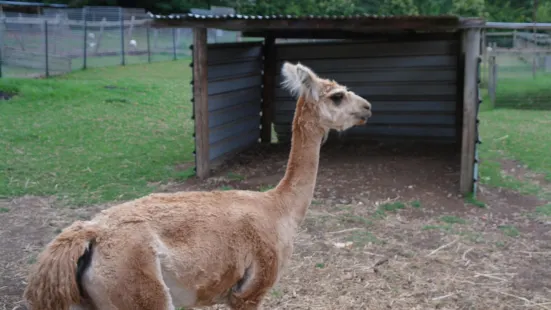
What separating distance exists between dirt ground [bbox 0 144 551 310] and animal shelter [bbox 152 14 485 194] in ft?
3.53

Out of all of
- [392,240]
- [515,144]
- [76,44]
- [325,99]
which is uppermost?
[76,44]

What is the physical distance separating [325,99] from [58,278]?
2.26 meters

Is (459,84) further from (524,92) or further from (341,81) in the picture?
(524,92)

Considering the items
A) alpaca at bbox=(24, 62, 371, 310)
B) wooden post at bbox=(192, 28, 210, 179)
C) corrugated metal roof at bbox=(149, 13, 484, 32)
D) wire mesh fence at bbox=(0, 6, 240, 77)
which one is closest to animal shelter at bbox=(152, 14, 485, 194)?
wooden post at bbox=(192, 28, 210, 179)

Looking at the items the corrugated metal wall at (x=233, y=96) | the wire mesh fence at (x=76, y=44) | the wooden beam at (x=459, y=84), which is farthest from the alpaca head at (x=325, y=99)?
the wire mesh fence at (x=76, y=44)

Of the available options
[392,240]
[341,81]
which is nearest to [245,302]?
[392,240]

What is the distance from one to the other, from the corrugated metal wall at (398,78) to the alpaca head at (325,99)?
24.3 feet

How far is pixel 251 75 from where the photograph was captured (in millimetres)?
11711

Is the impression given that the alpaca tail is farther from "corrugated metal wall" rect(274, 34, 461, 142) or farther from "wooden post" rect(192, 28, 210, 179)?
"corrugated metal wall" rect(274, 34, 461, 142)

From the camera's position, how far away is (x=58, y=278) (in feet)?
9.32

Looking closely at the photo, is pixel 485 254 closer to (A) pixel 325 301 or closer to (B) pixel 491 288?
(B) pixel 491 288

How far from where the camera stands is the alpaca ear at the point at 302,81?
13.4ft

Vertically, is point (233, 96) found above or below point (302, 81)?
below

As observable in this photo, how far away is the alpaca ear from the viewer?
13.4ft
